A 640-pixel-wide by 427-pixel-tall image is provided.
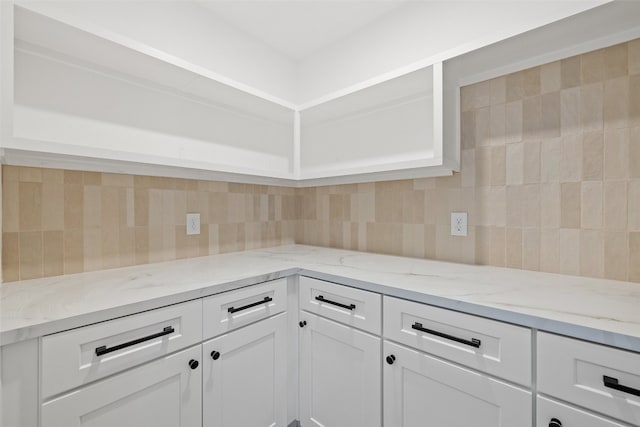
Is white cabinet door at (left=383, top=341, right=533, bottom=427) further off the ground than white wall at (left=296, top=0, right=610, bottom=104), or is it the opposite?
white wall at (left=296, top=0, right=610, bottom=104)

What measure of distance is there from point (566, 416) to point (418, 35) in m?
1.73

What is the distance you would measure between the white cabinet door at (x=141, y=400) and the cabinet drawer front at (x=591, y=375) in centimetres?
110

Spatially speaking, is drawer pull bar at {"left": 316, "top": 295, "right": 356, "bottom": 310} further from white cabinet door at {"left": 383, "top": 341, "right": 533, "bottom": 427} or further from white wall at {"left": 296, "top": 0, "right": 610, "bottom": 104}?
white wall at {"left": 296, "top": 0, "right": 610, "bottom": 104}

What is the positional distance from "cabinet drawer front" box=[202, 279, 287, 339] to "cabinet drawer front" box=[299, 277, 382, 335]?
0.12 metres

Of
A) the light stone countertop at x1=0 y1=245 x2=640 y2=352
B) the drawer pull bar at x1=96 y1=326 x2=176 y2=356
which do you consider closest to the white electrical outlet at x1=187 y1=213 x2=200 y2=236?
the light stone countertop at x1=0 y1=245 x2=640 y2=352

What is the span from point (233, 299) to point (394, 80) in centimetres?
127

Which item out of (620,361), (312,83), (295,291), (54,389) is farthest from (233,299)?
(312,83)

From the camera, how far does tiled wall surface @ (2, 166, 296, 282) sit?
1.14 m

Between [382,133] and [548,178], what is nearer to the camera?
[548,178]

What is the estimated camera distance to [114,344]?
87 cm

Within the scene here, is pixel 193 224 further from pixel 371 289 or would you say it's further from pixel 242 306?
pixel 371 289

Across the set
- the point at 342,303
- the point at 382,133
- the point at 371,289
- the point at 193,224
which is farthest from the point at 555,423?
the point at 193,224

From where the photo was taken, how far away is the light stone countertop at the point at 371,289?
0.74m

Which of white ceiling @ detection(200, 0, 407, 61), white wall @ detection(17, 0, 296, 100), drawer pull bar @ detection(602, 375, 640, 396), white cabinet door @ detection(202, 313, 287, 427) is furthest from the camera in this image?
white ceiling @ detection(200, 0, 407, 61)
